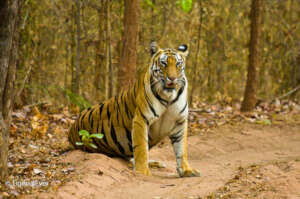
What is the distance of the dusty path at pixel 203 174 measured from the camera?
4.03 metres

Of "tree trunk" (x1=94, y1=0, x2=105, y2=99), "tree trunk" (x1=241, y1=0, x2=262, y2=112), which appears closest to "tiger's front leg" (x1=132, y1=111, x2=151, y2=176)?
"tree trunk" (x1=241, y1=0, x2=262, y2=112)

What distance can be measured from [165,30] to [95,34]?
5.85 feet

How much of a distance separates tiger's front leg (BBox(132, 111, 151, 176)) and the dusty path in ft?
0.51

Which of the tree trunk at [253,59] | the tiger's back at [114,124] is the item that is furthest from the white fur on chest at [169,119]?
the tree trunk at [253,59]

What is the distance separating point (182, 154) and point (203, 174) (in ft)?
1.18

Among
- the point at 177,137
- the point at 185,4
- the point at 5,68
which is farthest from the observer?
the point at 177,137

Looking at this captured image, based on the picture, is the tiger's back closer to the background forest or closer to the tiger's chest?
the tiger's chest

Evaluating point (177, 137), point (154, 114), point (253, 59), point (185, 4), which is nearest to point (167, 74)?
point (154, 114)

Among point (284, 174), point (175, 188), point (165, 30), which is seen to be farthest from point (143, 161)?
point (165, 30)

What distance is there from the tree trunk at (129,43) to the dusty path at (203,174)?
1.37m

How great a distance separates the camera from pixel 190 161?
6.39 metres

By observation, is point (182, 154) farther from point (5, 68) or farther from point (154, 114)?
point (5, 68)

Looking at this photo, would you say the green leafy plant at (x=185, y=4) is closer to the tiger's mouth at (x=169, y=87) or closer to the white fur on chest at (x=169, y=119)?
the tiger's mouth at (x=169, y=87)

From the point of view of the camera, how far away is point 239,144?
7262mm
